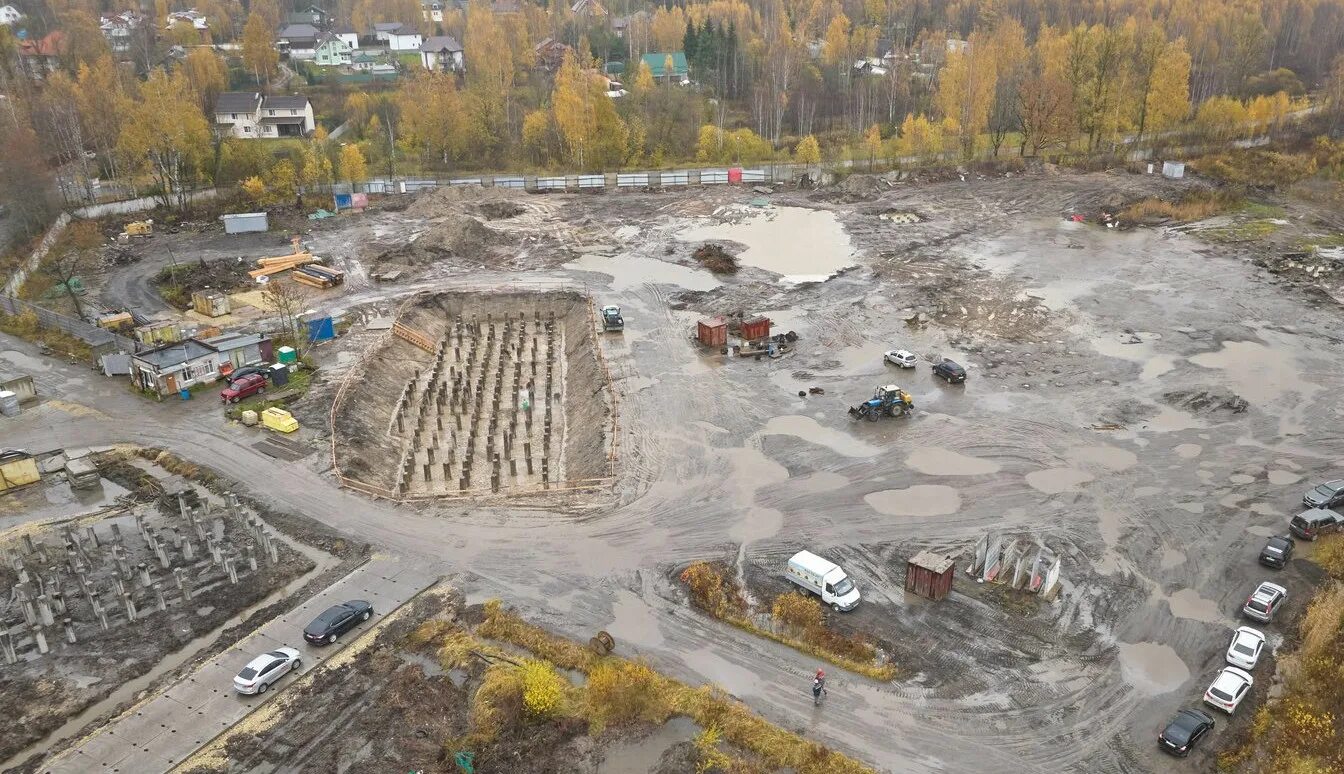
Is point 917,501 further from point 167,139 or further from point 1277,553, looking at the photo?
point 167,139

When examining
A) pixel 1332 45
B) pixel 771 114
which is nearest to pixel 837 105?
pixel 771 114

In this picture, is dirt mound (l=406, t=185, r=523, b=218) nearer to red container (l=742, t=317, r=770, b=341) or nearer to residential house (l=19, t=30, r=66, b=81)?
red container (l=742, t=317, r=770, b=341)

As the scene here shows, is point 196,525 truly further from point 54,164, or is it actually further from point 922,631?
point 54,164

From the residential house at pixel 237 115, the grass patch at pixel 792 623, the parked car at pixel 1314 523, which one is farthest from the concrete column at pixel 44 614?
the residential house at pixel 237 115

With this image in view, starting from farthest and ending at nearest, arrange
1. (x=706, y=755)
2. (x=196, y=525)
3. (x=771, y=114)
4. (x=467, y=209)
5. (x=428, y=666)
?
(x=771, y=114) < (x=467, y=209) < (x=196, y=525) < (x=428, y=666) < (x=706, y=755)

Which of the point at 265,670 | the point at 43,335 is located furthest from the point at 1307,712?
the point at 43,335
